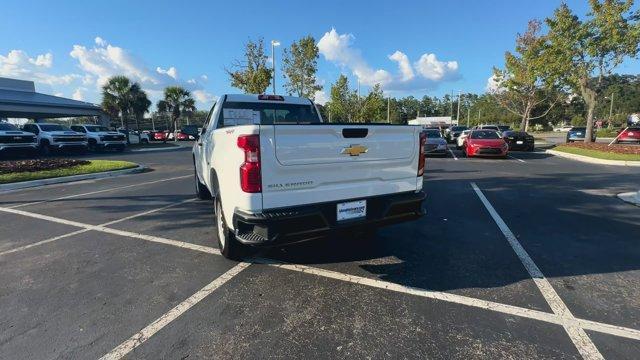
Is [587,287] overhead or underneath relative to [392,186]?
underneath

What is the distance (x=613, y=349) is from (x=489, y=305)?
877 mm

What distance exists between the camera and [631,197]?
766cm

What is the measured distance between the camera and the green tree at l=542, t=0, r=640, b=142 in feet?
66.5

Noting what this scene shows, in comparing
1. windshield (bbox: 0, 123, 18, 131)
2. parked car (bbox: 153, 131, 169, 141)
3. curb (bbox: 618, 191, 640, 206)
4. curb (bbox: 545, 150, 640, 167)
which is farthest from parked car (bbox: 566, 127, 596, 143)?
parked car (bbox: 153, 131, 169, 141)

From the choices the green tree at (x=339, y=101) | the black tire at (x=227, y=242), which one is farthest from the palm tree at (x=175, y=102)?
the black tire at (x=227, y=242)

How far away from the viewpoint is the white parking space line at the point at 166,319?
104 inches

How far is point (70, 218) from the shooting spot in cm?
650

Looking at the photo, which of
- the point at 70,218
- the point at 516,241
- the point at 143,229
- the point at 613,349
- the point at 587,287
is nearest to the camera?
the point at 613,349

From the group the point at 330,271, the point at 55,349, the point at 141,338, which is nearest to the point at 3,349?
the point at 55,349

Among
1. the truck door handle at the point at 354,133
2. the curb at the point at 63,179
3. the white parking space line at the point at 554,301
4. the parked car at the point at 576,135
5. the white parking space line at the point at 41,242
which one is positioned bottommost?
the white parking space line at the point at 554,301

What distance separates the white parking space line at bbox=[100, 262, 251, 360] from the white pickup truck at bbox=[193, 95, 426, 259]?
1.54ft

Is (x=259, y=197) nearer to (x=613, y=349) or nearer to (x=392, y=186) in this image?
(x=392, y=186)

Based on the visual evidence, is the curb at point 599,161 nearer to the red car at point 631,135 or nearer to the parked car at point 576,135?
the red car at point 631,135

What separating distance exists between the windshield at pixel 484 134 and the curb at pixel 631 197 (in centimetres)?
973
